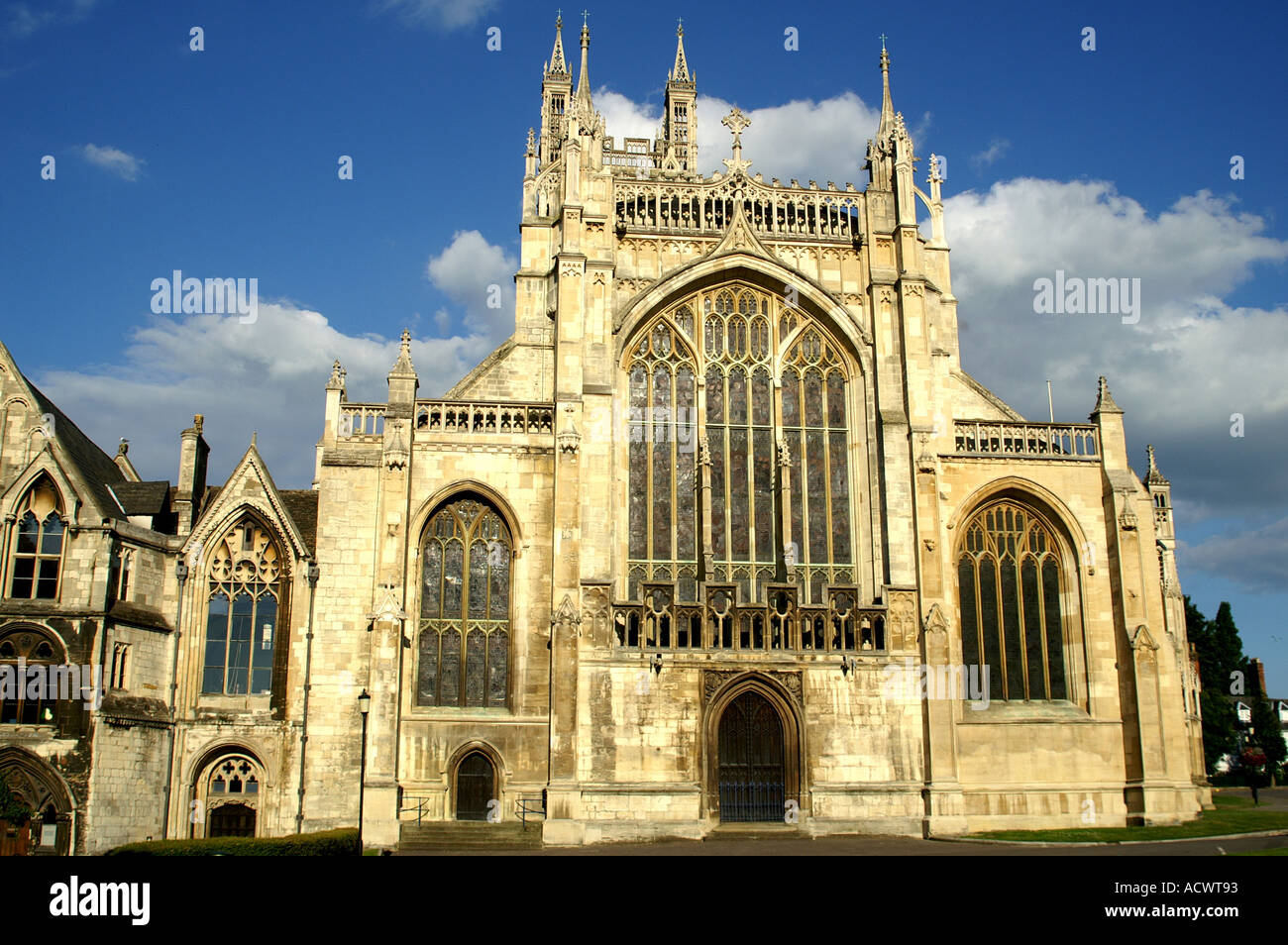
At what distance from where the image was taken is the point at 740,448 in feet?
109

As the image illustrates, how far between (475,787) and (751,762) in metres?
7.07

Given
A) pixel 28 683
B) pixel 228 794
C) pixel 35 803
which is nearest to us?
pixel 35 803

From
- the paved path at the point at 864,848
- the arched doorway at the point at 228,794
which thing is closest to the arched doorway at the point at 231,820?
the arched doorway at the point at 228,794

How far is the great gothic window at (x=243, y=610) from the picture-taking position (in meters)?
30.5

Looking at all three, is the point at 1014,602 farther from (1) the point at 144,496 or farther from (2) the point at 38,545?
(2) the point at 38,545

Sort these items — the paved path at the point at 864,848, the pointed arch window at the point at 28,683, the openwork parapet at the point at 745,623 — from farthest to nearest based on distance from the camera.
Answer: the openwork parapet at the point at 745,623 < the pointed arch window at the point at 28,683 < the paved path at the point at 864,848

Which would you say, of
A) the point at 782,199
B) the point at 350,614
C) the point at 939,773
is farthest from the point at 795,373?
the point at 350,614

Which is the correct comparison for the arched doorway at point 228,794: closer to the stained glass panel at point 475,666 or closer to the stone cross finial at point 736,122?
the stained glass panel at point 475,666

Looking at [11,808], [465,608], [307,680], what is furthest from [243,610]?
[11,808]

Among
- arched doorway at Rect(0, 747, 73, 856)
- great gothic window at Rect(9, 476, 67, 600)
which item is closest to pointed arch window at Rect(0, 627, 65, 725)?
arched doorway at Rect(0, 747, 73, 856)

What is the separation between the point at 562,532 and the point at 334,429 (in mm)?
6893

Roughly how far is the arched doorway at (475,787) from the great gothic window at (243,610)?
221 inches

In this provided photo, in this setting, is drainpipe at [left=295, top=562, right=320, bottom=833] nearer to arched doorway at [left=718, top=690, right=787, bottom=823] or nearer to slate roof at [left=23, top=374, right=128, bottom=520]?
slate roof at [left=23, top=374, right=128, bottom=520]

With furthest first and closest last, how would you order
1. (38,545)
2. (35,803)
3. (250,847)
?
(38,545)
(35,803)
(250,847)
